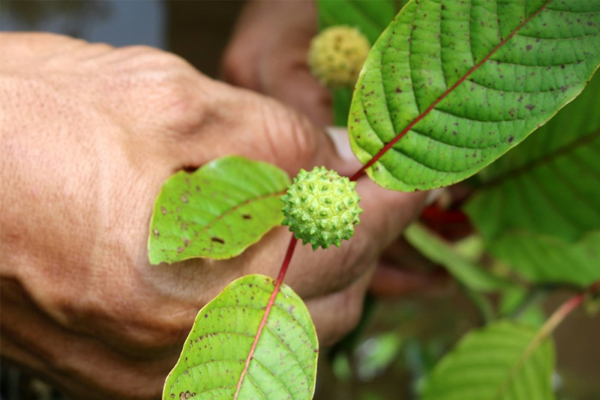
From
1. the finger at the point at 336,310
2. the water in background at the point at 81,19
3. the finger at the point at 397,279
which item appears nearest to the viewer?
the finger at the point at 336,310

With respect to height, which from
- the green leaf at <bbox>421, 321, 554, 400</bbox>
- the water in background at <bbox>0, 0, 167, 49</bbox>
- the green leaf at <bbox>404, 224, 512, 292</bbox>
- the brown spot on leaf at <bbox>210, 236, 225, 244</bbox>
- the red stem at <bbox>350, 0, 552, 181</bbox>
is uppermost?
the water in background at <bbox>0, 0, 167, 49</bbox>

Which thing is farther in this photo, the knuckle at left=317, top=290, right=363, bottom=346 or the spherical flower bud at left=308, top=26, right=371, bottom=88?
the spherical flower bud at left=308, top=26, right=371, bottom=88

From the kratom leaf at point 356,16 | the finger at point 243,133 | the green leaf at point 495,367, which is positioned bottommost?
the green leaf at point 495,367

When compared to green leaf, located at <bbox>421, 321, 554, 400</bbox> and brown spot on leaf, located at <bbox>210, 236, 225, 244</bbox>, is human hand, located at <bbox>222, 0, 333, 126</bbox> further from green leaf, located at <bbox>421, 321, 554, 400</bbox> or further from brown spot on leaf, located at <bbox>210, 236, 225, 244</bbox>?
brown spot on leaf, located at <bbox>210, 236, 225, 244</bbox>

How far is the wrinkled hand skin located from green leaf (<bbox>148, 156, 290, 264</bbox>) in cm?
6

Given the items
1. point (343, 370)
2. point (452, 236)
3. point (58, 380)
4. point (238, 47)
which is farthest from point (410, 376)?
point (58, 380)

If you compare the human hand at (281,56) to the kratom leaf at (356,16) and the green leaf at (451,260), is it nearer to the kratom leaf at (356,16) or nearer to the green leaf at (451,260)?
the kratom leaf at (356,16)

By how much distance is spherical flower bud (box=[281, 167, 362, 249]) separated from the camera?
62 cm

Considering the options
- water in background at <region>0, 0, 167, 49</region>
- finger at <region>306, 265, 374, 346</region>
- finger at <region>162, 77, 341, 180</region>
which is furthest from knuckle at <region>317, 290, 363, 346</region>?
water in background at <region>0, 0, 167, 49</region>

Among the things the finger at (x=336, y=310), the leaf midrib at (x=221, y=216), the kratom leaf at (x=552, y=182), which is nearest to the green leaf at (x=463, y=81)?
the leaf midrib at (x=221, y=216)

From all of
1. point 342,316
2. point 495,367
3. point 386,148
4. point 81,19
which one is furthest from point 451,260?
point 81,19

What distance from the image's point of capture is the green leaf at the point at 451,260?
1.25 meters

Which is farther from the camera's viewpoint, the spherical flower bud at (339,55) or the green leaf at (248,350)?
the spherical flower bud at (339,55)

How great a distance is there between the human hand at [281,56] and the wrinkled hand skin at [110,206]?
0.44 meters
